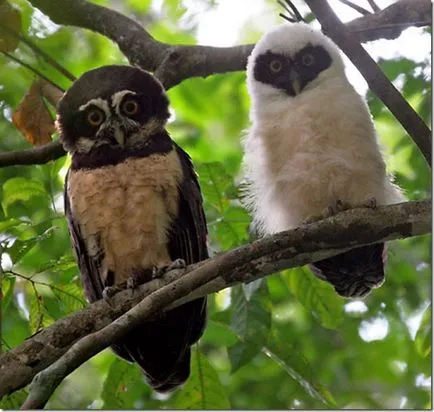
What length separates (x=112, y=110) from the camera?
2395mm

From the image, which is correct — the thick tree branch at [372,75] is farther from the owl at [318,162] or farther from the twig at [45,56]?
the twig at [45,56]

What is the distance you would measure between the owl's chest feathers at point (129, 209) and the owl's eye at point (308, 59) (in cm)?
49

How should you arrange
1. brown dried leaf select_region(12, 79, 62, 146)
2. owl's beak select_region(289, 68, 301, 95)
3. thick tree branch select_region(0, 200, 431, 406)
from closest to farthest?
thick tree branch select_region(0, 200, 431, 406), owl's beak select_region(289, 68, 301, 95), brown dried leaf select_region(12, 79, 62, 146)

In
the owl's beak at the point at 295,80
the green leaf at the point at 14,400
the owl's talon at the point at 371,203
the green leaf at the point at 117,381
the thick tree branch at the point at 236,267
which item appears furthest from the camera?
the owl's beak at the point at 295,80

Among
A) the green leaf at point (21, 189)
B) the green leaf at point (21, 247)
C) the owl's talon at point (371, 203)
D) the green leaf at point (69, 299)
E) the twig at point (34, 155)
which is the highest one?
the twig at point (34, 155)

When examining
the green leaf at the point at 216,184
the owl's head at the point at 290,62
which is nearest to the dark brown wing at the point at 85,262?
the green leaf at the point at 216,184

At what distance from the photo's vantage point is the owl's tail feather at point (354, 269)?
2.36m

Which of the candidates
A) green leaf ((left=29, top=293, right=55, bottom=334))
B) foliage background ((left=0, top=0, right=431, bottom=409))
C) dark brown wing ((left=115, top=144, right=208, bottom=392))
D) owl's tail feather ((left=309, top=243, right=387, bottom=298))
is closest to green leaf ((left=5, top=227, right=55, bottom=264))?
foliage background ((left=0, top=0, right=431, bottom=409))

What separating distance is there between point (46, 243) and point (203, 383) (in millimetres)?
902

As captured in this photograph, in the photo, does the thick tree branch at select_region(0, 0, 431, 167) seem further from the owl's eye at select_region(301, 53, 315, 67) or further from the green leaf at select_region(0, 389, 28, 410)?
the green leaf at select_region(0, 389, 28, 410)

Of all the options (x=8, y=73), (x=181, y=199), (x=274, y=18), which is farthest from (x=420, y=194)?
(x=8, y=73)

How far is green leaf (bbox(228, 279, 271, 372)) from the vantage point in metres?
2.41

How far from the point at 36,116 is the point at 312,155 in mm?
827

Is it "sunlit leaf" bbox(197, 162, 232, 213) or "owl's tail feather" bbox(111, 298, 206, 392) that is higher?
"sunlit leaf" bbox(197, 162, 232, 213)
